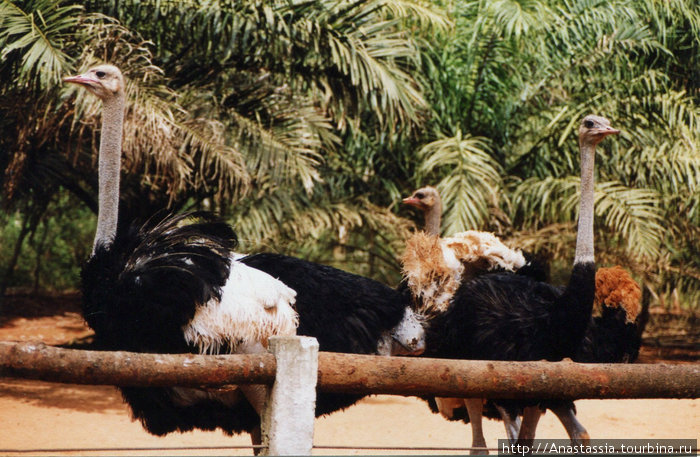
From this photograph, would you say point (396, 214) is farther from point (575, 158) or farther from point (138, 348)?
point (138, 348)

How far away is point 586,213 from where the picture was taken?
456 cm

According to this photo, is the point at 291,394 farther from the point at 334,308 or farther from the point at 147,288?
the point at 334,308

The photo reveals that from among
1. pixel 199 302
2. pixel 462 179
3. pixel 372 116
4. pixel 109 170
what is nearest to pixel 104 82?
pixel 109 170

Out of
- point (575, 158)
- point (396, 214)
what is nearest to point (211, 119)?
point (396, 214)

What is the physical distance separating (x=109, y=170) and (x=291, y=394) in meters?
1.87

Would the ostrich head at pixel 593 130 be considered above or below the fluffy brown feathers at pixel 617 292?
above

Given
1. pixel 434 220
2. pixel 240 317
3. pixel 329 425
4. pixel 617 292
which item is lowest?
pixel 329 425

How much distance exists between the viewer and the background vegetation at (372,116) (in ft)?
23.3

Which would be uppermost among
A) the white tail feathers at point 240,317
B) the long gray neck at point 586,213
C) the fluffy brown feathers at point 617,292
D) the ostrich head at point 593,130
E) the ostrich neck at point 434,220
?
the ostrich head at point 593,130

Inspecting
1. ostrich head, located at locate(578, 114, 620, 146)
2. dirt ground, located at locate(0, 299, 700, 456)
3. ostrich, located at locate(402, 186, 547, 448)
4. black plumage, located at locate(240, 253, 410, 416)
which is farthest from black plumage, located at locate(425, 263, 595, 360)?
dirt ground, located at locate(0, 299, 700, 456)

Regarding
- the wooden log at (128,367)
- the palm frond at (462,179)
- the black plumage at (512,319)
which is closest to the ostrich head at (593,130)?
the black plumage at (512,319)

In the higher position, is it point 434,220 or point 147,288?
point 434,220

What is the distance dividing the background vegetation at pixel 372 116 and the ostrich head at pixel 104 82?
1886 mm

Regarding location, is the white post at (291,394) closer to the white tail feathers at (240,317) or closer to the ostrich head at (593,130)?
the white tail feathers at (240,317)
